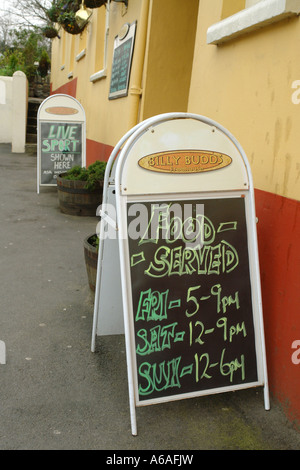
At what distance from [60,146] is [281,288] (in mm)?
6233

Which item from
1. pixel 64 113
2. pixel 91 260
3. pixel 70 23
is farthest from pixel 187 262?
pixel 70 23

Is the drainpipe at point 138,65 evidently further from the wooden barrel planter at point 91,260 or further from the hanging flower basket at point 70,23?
the hanging flower basket at point 70,23

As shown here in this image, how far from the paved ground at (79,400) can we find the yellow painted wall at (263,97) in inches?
52.9

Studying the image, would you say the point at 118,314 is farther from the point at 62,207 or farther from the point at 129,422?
the point at 62,207

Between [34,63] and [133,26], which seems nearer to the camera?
[133,26]

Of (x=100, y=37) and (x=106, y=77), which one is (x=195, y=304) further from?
(x=100, y=37)

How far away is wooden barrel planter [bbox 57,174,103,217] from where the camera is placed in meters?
6.94

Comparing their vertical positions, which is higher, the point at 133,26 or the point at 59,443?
the point at 133,26

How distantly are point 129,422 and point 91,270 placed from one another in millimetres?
1624

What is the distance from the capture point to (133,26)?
667 centimetres

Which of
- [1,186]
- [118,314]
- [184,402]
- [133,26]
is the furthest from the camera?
[1,186]

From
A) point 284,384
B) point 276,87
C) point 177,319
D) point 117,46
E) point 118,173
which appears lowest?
point 284,384

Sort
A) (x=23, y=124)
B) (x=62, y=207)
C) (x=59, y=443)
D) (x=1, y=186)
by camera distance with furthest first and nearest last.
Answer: (x=23, y=124) → (x=1, y=186) → (x=62, y=207) → (x=59, y=443)

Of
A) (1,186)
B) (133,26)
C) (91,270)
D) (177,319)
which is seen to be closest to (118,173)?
(177,319)
